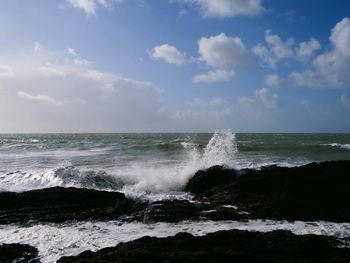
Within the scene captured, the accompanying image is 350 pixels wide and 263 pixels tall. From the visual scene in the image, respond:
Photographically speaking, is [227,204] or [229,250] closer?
[229,250]

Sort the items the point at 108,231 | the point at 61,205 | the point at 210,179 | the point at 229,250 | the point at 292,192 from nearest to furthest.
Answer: the point at 229,250 → the point at 108,231 → the point at 292,192 → the point at 61,205 → the point at 210,179

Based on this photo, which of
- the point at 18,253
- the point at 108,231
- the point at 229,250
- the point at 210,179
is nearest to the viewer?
the point at 229,250

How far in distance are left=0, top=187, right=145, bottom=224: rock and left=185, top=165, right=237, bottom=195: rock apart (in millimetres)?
2824

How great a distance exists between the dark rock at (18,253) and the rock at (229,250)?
2.70 feet

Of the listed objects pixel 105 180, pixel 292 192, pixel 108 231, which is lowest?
pixel 108 231

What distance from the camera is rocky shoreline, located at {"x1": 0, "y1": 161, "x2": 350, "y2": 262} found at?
7.98 m

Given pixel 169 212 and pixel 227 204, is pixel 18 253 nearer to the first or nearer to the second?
pixel 169 212

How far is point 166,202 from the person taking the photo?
11844mm

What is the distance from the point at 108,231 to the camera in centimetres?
945

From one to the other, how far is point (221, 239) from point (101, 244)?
8.25 ft

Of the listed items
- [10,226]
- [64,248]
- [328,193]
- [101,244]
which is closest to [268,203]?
[328,193]

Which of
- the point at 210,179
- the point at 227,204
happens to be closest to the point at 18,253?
the point at 227,204

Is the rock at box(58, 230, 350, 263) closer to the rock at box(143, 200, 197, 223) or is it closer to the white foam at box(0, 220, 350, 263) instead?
the white foam at box(0, 220, 350, 263)

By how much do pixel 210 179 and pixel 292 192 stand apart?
135 inches
